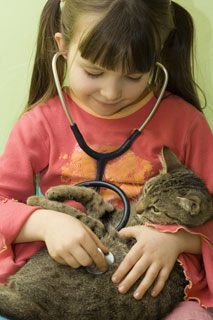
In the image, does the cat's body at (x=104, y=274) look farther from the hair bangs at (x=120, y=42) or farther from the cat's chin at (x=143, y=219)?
the hair bangs at (x=120, y=42)

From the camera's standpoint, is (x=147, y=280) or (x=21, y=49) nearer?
(x=147, y=280)

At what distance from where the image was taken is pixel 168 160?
58.6 inches

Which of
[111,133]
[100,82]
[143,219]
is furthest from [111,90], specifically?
[143,219]

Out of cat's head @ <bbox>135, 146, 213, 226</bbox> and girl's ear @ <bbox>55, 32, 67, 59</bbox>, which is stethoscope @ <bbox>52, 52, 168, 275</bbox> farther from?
cat's head @ <bbox>135, 146, 213, 226</bbox>

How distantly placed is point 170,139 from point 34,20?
89 cm

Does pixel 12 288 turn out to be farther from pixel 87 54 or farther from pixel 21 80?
pixel 21 80

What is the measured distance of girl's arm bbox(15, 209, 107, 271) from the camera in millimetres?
1241

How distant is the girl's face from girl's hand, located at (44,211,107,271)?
401 millimetres

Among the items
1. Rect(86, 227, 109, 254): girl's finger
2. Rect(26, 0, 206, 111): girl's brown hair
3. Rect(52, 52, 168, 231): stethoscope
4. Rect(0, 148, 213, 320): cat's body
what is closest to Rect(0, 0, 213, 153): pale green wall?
Rect(26, 0, 206, 111): girl's brown hair

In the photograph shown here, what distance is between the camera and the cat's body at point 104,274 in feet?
3.85

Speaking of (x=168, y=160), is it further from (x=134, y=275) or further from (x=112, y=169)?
(x=134, y=275)

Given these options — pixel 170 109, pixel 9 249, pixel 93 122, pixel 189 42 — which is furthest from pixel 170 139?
pixel 9 249

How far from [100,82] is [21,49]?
2.74ft

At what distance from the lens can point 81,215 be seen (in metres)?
1.39
